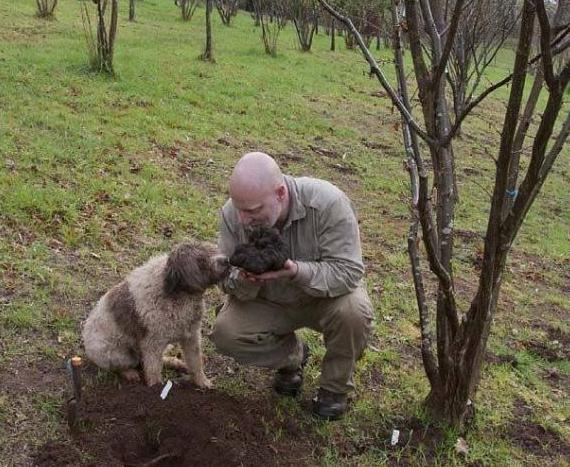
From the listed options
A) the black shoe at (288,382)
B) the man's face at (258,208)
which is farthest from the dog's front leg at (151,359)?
the man's face at (258,208)

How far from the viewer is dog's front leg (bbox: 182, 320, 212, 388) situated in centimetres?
403

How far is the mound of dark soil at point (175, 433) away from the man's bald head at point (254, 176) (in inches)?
51.2

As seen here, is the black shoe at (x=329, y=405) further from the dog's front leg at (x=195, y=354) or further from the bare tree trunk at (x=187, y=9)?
the bare tree trunk at (x=187, y=9)

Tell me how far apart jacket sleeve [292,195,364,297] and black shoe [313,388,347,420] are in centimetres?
73

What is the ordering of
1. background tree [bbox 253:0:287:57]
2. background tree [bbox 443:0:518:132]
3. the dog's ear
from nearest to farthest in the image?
1. the dog's ear
2. background tree [bbox 443:0:518:132]
3. background tree [bbox 253:0:287:57]

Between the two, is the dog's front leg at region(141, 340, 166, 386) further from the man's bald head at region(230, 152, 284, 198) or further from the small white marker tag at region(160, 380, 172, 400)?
the man's bald head at region(230, 152, 284, 198)

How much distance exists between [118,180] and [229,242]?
3.75m

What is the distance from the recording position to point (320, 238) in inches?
145

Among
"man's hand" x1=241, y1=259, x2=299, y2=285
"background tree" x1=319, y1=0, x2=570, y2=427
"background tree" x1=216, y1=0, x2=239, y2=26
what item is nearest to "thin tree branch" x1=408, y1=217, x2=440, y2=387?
"background tree" x1=319, y1=0, x2=570, y2=427

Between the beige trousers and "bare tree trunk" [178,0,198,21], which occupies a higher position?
"bare tree trunk" [178,0,198,21]

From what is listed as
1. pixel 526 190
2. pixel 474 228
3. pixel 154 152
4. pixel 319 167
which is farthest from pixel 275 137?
pixel 526 190

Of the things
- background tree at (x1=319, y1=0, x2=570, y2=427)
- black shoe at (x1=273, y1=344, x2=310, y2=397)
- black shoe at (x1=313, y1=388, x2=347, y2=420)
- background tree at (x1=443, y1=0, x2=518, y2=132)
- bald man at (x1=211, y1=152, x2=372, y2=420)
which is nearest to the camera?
background tree at (x1=319, y1=0, x2=570, y2=427)

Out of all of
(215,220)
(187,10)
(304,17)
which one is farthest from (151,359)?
(187,10)

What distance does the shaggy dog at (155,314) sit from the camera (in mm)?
3752
